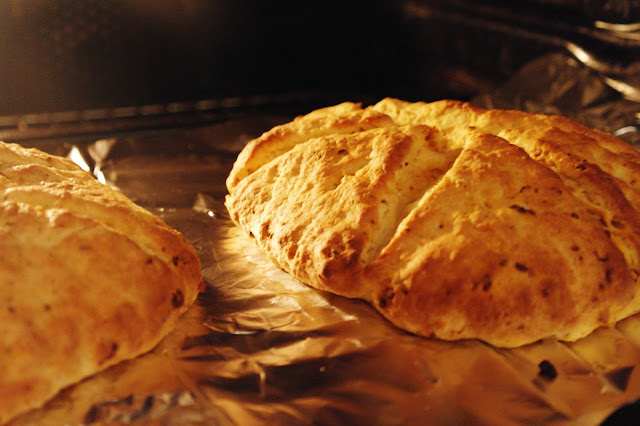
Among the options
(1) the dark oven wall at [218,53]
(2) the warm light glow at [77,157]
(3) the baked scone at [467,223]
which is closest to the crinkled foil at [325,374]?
(3) the baked scone at [467,223]

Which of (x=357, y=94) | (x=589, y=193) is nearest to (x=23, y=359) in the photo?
(x=589, y=193)

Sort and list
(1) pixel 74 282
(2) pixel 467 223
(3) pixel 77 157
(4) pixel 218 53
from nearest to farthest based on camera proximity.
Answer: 1. (1) pixel 74 282
2. (2) pixel 467 223
3. (3) pixel 77 157
4. (4) pixel 218 53

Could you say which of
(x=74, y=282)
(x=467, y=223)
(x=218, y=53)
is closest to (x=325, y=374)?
(x=467, y=223)

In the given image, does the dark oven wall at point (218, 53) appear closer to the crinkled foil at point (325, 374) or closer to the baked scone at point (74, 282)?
the baked scone at point (74, 282)

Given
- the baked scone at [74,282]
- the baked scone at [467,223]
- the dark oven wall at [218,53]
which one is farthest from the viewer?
the dark oven wall at [218,53]

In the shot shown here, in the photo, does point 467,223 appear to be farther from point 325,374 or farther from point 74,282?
point 74,282
